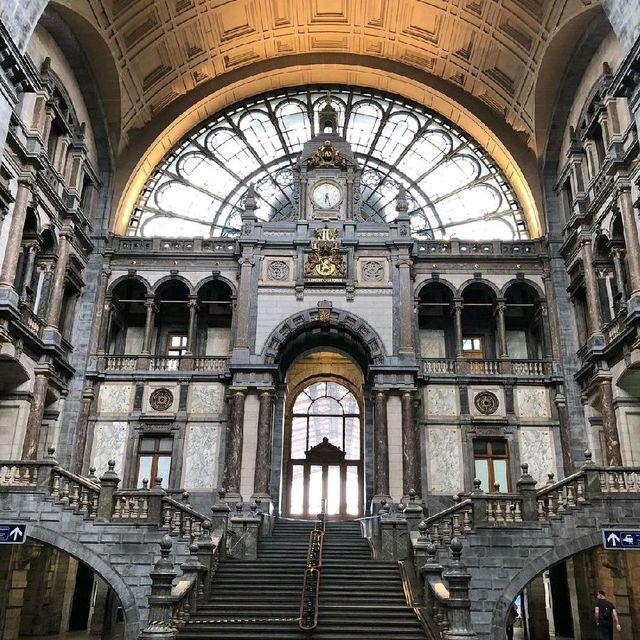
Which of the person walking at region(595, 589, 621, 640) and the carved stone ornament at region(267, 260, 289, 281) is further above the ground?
the carved stone ornament at region(267, 260, 289, 281)

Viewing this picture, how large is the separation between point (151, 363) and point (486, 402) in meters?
12.1

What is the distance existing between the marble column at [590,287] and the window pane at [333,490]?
1033 centimetres

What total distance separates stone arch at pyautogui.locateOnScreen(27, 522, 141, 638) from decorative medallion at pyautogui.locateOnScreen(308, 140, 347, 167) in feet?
53.2

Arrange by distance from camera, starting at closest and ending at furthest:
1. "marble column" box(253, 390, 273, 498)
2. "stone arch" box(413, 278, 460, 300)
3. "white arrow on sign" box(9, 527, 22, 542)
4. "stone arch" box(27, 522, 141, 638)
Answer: "white arrow on sign" box(9, 527, 22, 542), "stone arch" box(27, 522, 141, 638), "marble column" box(253, 390, 273, 498), "stone arch" box(413, 278, 460, 300)

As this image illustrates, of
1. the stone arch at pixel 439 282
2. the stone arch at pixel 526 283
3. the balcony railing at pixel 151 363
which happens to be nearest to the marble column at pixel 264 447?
the balcony railing at pixel 151 363

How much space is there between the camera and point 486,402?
79.5ft

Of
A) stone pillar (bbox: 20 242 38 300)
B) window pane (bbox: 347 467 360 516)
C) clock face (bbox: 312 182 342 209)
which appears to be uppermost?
clock face (bbox: 312 182 342 209)

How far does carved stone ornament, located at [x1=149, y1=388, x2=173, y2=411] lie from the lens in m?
24.2

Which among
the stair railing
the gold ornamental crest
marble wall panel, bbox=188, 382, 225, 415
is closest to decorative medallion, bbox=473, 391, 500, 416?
the gold ornamental crest

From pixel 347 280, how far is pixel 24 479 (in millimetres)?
12411

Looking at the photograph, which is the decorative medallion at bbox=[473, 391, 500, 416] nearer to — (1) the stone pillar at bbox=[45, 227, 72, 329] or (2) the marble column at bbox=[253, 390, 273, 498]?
(2) the marble column at bbox=[253, 390, 273, 498]

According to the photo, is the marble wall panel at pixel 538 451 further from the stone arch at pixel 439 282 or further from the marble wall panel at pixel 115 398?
the marble wall panel at pixel 115 398

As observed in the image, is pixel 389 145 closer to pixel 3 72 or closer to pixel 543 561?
pixel 3 72

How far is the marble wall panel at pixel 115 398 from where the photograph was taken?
2417cm
